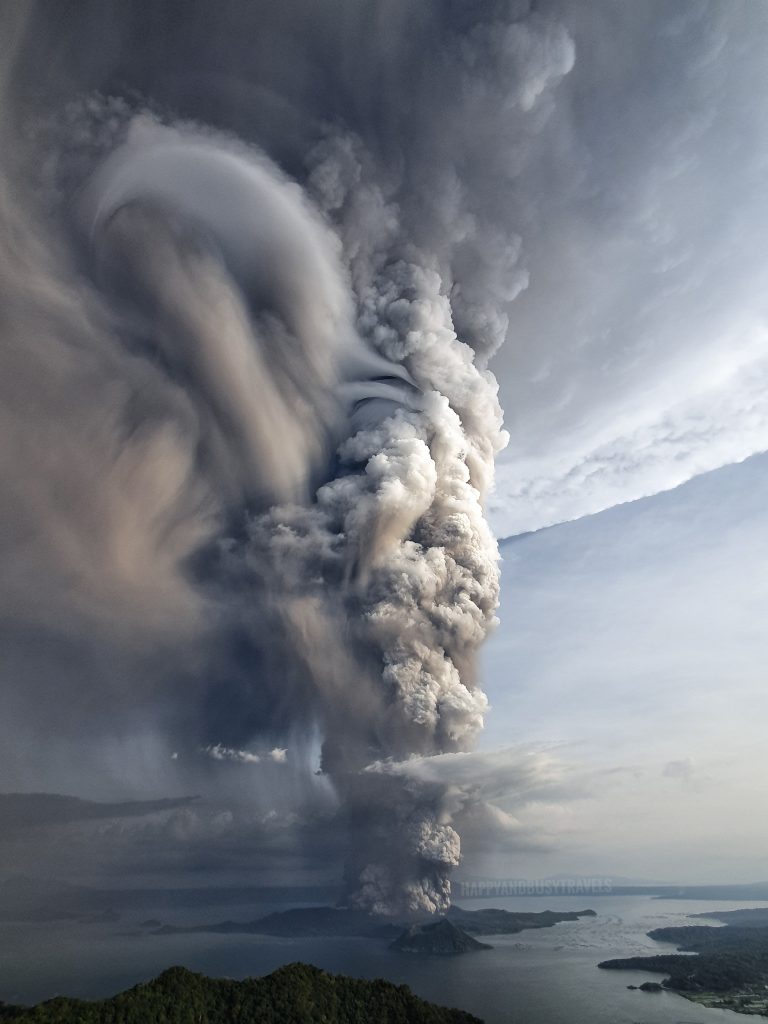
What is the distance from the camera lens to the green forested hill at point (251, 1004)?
29750 mm

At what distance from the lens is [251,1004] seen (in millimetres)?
33281

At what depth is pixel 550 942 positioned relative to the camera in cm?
9075

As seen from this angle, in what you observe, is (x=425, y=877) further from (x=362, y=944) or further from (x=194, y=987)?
(x=362, y=944)

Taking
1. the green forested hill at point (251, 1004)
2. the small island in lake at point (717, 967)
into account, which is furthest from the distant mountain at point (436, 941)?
the green forested hill at point (251, 1004)

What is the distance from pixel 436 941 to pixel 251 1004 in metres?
50.0

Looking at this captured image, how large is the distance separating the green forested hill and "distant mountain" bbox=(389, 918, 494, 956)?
94.4ft

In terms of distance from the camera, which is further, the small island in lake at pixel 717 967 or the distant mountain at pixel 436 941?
the distant mountain at pixel 436 941

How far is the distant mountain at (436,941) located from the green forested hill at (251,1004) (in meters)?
28.8

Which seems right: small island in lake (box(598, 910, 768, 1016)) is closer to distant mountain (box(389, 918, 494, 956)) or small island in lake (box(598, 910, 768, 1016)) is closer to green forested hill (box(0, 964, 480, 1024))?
distant mountain (box(389, 918, 494, 956))

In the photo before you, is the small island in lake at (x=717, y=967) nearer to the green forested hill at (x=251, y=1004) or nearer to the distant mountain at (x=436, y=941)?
the distant mountain at (x=436, y=941)

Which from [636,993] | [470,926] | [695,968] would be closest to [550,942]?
[470,926]

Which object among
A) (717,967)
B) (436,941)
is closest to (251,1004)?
(717,967)

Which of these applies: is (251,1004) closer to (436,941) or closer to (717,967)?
(717,967)

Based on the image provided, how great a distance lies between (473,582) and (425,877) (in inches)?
865
